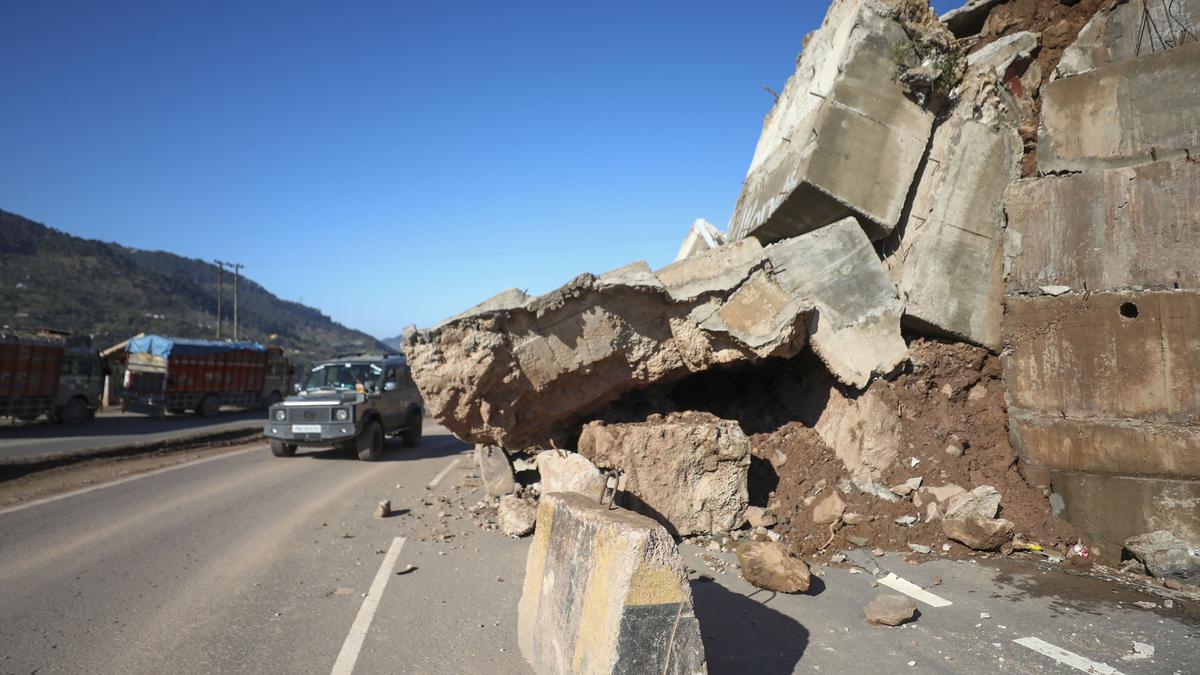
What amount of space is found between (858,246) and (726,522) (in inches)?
135

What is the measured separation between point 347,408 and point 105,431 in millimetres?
10054

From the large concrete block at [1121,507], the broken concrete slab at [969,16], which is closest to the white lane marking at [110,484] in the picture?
the large concrete block at [1121,507]

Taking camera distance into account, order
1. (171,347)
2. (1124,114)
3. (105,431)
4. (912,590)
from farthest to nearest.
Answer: (171,347) → (105,431) → (1124,114) → (912,590)

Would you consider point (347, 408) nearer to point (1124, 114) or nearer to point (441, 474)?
point (441, 474)

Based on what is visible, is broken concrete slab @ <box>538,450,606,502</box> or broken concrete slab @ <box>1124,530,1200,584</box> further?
broken concrete slab @ <box>538,450,606,502</box>

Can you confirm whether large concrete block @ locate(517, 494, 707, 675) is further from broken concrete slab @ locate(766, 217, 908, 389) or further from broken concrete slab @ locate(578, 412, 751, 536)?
broken concrete slab @ locate(766, 217, 908, 389)

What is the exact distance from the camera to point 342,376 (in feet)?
43.0

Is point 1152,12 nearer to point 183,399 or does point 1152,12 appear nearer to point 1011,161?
point 1011,161

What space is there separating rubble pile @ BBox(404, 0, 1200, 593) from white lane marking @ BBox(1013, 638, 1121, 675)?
1.78 m

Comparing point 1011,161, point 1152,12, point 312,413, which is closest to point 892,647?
point 1011,161

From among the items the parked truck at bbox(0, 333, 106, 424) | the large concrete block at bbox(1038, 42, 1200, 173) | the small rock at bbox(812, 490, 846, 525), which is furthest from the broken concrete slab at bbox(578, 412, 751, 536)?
the parked truck at bbox(0, 333, 106, 424)

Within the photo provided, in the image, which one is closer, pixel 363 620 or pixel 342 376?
pixel 363 620

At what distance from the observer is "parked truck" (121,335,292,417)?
21125 millimetres

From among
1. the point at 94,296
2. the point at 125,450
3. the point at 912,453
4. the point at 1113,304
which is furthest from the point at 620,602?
the point at 94,296
